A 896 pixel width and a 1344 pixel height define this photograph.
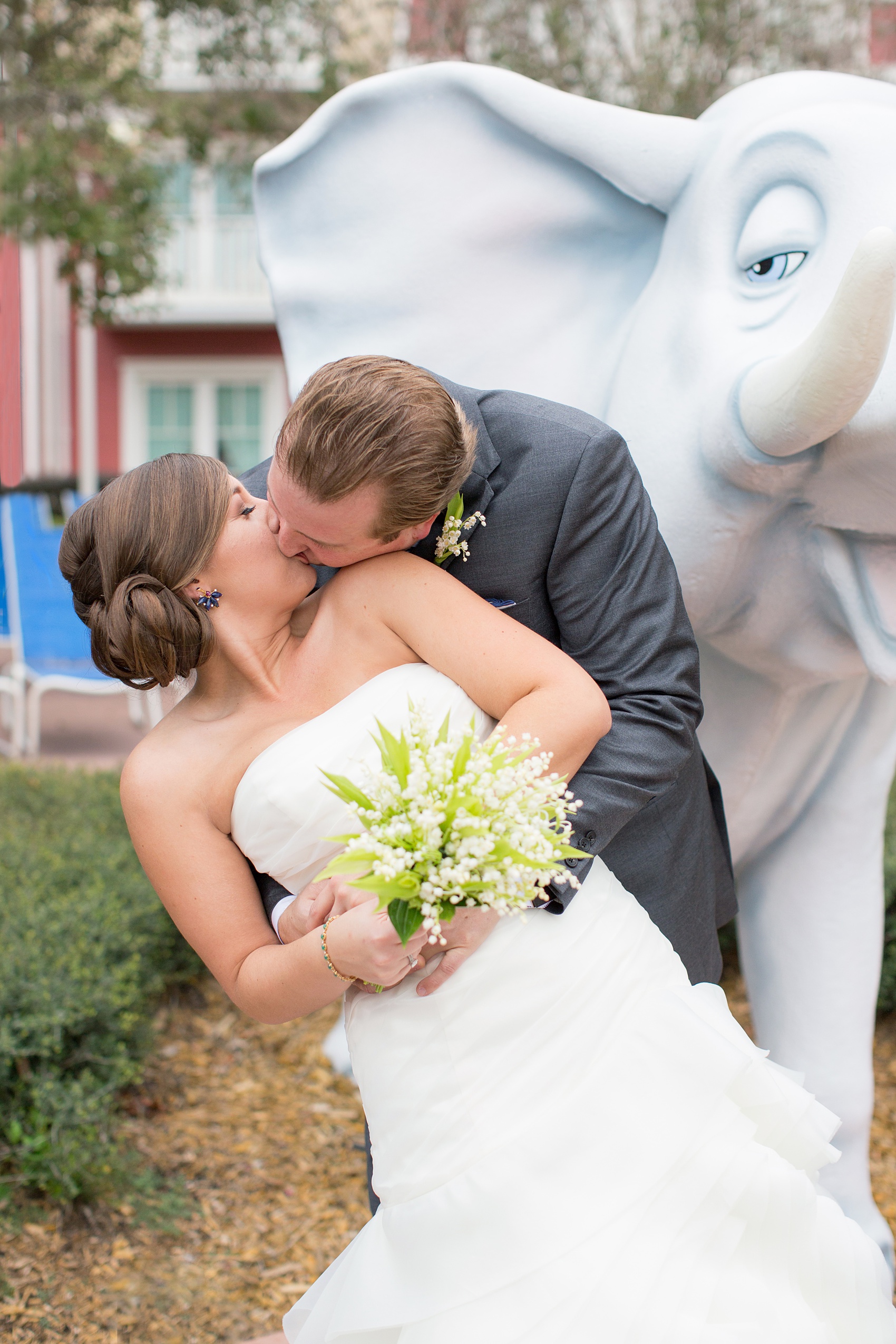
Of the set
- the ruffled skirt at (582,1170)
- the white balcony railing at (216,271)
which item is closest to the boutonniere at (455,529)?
the ruffled skirt at (582,1170)

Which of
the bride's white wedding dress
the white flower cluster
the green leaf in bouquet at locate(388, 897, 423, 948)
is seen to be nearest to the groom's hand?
the bride's white wedding dress

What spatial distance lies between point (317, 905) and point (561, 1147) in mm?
440

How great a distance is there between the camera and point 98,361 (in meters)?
16.5

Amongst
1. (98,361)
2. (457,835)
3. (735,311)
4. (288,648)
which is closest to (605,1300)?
(457,835)

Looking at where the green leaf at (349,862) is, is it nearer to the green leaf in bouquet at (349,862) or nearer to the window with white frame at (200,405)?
the green leaf in bouquet at (349,862)

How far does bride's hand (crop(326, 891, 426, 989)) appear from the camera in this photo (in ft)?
4.77

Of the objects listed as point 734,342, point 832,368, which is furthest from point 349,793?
point 734,342

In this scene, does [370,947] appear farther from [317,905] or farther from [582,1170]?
[582,1170]

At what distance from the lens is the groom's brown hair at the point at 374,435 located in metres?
1.49

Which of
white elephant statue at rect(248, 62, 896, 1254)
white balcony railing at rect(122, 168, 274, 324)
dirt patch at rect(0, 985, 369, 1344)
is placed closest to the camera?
white elephant statue at rect(248, 62, 896, 1254)

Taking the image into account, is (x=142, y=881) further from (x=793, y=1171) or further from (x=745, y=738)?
(x=793, y=1171)

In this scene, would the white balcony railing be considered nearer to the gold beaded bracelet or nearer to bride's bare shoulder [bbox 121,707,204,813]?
bride's bare shoulder [bbox 121,707,204,813]

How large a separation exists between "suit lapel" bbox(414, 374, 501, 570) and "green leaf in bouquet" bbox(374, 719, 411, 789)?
18.3 inches

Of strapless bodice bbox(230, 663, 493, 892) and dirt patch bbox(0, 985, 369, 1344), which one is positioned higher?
strapless bodice bbox(230, 663, 493, 892)
